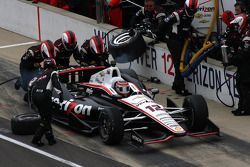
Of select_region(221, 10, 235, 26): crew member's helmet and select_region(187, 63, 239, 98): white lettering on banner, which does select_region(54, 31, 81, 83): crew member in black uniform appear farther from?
select_region(221, 10, 235, 26): crew member's helmet

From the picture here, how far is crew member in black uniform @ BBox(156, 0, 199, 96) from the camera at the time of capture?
17.3 meters

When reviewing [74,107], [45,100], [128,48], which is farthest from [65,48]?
[45,100]

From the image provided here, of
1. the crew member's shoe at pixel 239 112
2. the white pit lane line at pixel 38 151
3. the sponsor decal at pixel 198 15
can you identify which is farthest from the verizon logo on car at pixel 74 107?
the sponsor decal at pixel 198 15

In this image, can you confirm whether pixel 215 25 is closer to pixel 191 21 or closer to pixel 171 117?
pixel 191 21

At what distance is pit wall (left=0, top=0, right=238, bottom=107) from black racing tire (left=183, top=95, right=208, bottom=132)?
7.37 feet

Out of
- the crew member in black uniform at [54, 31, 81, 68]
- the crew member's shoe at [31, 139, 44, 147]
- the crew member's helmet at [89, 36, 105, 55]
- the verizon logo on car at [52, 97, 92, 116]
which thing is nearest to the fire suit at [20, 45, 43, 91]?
the crew member in black uniform at [54, 31, 81, 68]

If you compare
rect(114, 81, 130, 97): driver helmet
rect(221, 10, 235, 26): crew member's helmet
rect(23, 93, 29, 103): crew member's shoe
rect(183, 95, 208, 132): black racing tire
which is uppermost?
rect(221, 10, 235, 26): crew member's helmet

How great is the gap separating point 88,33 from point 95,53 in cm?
493

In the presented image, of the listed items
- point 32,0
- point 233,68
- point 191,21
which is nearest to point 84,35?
point 32,0

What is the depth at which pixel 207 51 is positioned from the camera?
55.7ft

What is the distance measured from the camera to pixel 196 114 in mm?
14188

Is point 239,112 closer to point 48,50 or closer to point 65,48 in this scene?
point 65,48

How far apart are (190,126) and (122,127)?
4.72 feet

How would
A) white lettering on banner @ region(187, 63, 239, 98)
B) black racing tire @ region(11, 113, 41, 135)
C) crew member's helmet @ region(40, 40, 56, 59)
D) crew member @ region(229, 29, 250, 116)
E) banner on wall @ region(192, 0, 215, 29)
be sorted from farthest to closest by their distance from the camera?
1. banner on wall @ region(192, 0, 215, 29)
2. crew member's helmet @ region(40, 40, 56, 59)
3. white lettering on banner @ region(187, 63, 239, 98)
4. crew member @ region(229, 29, 250, 116)
5. black racing tire @ region(11, 113, 41, 135)
